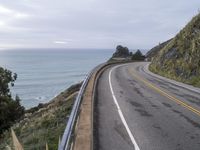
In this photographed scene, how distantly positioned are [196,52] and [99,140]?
2555cm

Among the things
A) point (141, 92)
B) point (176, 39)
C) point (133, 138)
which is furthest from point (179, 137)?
point (176, 39)

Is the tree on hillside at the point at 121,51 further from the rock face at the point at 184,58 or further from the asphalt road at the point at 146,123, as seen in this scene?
the asphalt road at the point at 146,123

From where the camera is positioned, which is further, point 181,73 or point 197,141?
point 181,73

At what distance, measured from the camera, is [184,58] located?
119 feet

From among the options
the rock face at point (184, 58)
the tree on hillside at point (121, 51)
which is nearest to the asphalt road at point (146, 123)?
the rock face at point (184, 58)

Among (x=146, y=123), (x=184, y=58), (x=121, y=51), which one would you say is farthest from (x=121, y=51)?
(x=146, y=123)

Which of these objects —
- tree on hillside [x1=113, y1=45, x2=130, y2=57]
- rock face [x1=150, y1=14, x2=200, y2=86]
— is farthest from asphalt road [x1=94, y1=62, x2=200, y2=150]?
tree on hillside [x1=113, y1=45, x2=130, y2=57]

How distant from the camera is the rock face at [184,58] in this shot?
32503mm

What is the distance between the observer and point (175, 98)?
20422mm

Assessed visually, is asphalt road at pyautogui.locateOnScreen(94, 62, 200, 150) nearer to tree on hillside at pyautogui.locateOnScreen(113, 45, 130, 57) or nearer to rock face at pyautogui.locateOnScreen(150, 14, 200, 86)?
rock face at pyautogui.locateOnScreen(150, 14, 200, 86)

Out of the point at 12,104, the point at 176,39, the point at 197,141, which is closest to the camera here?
the point at 197,141

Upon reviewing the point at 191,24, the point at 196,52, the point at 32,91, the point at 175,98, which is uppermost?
the point at 191,24

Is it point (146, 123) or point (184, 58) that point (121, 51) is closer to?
point (184, 58)

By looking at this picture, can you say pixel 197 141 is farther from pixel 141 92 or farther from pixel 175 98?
pixel 141 92
